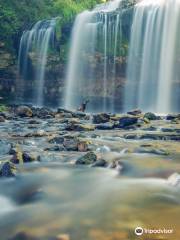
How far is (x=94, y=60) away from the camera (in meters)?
40.7

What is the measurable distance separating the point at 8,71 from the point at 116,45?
34.9 ft

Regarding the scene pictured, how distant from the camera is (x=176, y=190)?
7.77 metres

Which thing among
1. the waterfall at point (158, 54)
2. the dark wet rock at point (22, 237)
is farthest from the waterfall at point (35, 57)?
the dark wet rock at point (22, 237)

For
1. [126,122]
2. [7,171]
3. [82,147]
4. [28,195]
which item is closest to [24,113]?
[126,122]

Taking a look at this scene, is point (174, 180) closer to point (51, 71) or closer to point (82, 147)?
point (82, 147)

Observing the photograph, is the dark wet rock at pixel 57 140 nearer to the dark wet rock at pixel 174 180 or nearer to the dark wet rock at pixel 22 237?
the dark wet rock at pixel 174 180

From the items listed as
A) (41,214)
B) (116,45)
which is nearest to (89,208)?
(41,214)

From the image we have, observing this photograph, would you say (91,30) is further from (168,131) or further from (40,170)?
(40,170)

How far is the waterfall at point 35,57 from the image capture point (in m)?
41.0

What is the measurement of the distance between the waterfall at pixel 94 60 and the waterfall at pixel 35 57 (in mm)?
2410

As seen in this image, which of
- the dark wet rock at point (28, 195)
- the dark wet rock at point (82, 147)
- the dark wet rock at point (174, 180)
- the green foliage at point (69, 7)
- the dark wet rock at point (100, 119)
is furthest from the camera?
the green foliage at point (69, 7)

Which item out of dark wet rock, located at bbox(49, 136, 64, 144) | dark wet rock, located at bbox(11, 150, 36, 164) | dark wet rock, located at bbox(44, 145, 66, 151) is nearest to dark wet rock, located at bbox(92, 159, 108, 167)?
dark wet rock, located at bbox(11, 150, 36, 164)

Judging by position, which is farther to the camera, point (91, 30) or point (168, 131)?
point (91, 30)

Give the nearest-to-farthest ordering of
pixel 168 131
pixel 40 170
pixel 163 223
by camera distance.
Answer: pixel 163 223 < pixel 40 170 < pixel 168 131
